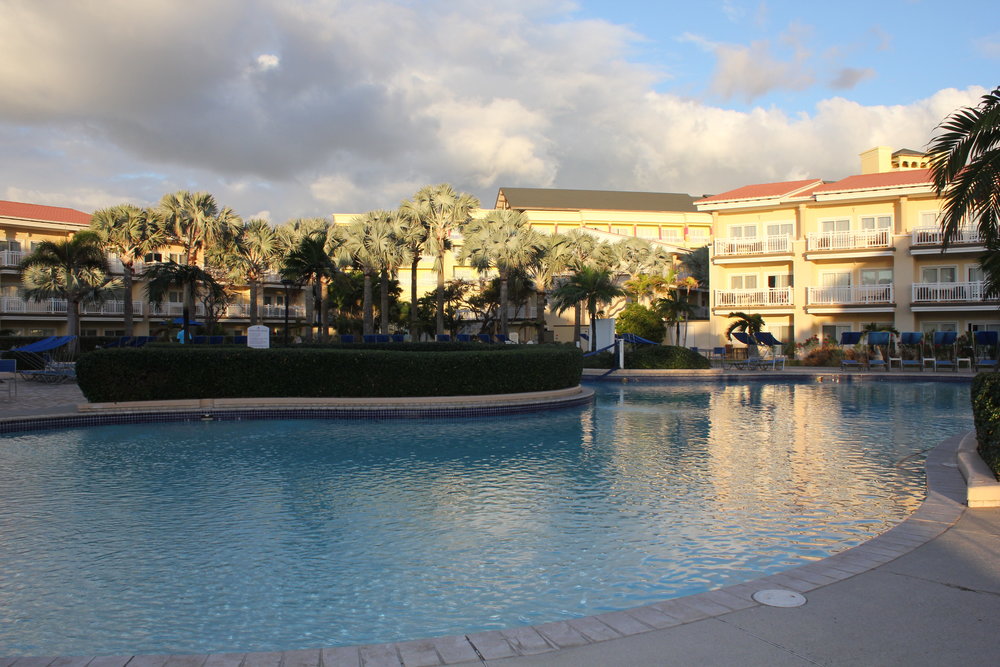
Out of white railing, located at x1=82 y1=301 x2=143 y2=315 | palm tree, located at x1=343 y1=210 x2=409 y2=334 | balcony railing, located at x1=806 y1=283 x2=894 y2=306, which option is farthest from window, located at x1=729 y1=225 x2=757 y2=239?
white railing, located at x1=82 y1=301 x2=143 y2=315

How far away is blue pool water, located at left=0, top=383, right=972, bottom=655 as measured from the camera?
196 inches

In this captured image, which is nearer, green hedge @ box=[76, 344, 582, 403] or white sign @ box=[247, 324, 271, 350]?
green hedge @ box=[76, 344, 582, 403]

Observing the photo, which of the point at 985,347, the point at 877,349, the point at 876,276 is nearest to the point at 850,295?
the point at 876,276

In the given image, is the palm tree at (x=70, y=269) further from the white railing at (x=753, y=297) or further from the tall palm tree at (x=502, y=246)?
the white railing at (x=753, y=297)

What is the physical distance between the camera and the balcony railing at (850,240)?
33.4m

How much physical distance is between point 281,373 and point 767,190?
31523 millimetres

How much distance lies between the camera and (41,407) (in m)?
15.4

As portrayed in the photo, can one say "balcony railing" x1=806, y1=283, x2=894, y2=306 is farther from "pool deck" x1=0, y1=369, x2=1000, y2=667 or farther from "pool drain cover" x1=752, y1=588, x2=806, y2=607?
"pool drain cover" x1=752, y1=588, x2=806, y2=607

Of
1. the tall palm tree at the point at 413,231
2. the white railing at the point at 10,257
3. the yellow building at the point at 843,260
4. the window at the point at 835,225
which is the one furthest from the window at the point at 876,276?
the white railing at the point at 10,257

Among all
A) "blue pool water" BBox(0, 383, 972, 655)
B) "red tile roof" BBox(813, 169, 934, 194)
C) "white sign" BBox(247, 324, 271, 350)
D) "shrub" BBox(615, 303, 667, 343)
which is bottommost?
"blue pool water" BBox(0, 383, 972, 655)

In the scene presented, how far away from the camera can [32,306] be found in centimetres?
4009

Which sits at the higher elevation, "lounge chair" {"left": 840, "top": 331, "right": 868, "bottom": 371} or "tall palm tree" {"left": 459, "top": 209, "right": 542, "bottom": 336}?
"tall palm tree" {"left": 459, "top": 209, "right": 542, "bottom": 336}

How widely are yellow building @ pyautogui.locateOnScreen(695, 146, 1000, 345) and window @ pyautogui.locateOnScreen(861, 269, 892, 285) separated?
0.05 meters

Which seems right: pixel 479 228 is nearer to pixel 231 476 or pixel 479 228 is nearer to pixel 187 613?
pixel 231 476
